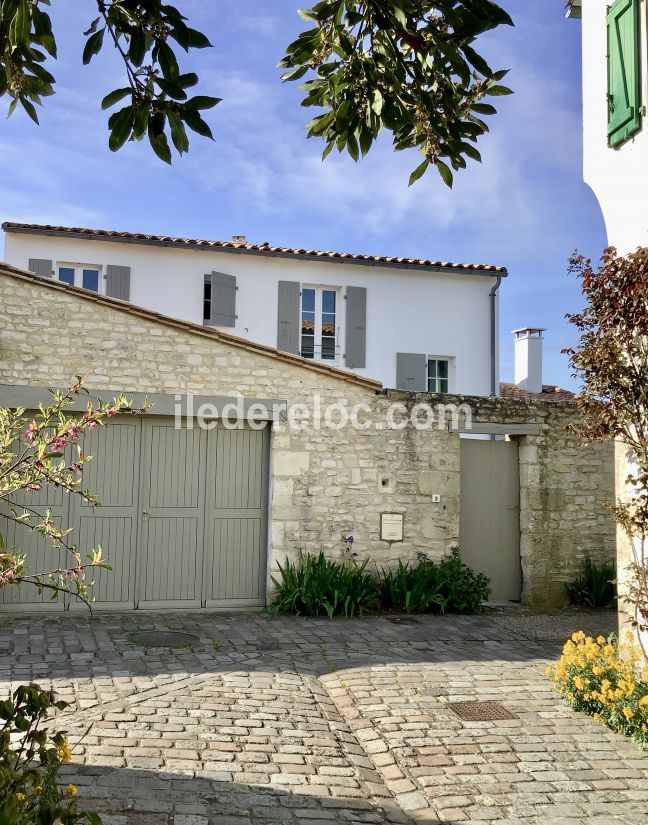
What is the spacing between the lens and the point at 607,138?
633 centimetres

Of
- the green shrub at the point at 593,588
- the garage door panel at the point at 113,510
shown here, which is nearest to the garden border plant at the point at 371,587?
the green shrub at the point at 593,588

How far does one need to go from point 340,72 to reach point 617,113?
2803 millimetres

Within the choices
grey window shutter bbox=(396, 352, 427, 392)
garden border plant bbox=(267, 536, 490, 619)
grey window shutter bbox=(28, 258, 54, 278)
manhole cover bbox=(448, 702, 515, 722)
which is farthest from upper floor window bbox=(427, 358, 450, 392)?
manhole cover bbox=(448, 702, 515, 722)

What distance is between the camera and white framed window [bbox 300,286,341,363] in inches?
624

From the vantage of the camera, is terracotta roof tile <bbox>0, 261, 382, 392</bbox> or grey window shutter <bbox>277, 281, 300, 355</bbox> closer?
terracotta roof tile <bbox>0, 261, 382, 392</bbox>

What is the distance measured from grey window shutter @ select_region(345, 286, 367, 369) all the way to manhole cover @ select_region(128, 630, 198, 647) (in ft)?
28.5

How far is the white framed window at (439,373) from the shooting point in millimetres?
16500

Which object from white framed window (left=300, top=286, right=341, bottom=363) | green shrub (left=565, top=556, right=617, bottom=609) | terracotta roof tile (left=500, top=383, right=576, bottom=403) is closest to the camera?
green shrub (left=565, top=556, right=617, bottom=609)

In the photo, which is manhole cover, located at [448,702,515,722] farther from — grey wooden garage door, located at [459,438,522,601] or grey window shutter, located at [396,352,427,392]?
grey window shutter, located at [396,352,427,392]

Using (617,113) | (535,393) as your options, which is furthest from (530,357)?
(617,113)

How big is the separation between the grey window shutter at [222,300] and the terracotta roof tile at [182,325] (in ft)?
19.6

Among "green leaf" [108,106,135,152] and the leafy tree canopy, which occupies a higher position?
the leafy tree canopy

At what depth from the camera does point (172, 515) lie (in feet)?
30.5

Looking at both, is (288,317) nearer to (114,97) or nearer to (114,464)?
(114,464)
